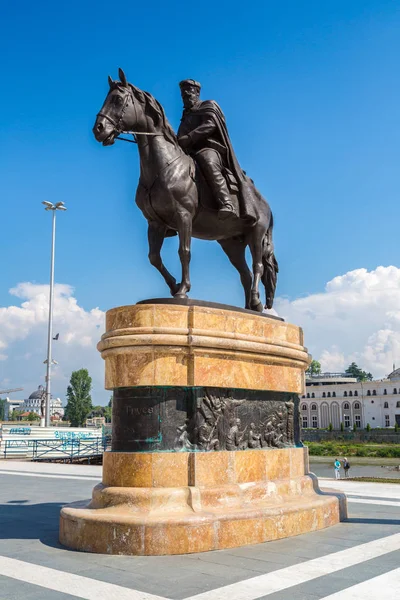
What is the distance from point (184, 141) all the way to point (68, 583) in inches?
258

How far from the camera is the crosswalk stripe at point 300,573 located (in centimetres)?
479

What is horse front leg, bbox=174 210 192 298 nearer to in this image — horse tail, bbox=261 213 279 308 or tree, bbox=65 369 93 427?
horse tail, bbox=261 213 279 308

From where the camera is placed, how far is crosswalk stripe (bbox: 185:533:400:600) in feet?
15.7

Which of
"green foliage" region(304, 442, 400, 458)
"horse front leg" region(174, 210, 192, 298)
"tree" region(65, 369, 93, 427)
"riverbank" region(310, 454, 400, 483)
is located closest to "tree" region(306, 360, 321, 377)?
"tree" region(65, 369, 93, 427)

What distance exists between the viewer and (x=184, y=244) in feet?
27.7

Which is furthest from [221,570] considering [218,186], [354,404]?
[354,404]

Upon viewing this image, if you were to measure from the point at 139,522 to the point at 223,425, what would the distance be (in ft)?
5.62


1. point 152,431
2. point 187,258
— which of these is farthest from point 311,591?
point 187,258

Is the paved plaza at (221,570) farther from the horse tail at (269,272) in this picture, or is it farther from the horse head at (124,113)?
the horse head at (124,113)

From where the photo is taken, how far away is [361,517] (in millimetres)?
8805

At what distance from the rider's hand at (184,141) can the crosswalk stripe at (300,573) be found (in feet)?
20.4

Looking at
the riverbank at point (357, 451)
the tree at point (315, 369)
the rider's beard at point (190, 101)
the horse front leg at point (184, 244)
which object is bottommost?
the riverbank at point (357, 451)

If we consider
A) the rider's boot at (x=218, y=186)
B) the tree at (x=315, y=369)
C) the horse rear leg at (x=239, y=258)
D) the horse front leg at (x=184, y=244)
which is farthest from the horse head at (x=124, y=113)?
the tree at (x=315, y=369)

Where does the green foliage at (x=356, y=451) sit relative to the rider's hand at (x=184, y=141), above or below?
below
